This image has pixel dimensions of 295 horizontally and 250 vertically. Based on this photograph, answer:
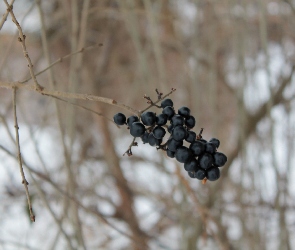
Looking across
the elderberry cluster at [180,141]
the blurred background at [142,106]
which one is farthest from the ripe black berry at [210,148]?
the blurred background at [142,106]

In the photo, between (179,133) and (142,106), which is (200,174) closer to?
(179,133)

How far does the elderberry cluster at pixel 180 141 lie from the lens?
0.44 metres

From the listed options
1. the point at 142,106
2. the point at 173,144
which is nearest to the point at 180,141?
the point at 173,144

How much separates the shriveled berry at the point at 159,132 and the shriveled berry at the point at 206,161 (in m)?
0.05

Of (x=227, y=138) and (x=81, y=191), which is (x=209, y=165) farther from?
(x=227, y=138)

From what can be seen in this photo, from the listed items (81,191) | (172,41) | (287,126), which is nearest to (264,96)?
(287,126)

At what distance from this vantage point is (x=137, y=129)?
1.45 ft

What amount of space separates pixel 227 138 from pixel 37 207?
2.96ft

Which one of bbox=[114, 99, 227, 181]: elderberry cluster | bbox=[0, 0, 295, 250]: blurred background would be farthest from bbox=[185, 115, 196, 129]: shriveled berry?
bbox=[0, 0, 295, 250]: blurred background

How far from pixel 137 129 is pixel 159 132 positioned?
0.02 m

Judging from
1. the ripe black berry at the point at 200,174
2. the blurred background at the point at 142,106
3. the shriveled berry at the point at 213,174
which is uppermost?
the blurred background at the point at 142,106

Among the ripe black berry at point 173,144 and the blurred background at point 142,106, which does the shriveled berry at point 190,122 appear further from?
the blurred background at point 142,106

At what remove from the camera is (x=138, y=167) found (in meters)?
1.93

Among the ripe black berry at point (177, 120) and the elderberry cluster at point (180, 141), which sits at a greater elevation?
the ripe black berry at point (177, 120)
